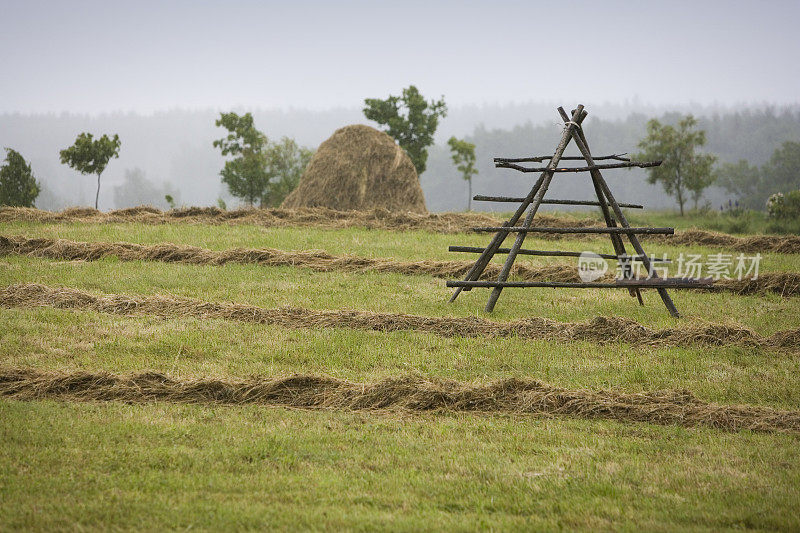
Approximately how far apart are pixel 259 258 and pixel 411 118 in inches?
1407

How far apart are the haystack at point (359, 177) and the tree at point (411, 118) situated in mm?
19501

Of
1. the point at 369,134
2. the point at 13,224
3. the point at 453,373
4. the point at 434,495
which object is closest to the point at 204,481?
the point at 434,495

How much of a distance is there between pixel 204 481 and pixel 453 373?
365 cm

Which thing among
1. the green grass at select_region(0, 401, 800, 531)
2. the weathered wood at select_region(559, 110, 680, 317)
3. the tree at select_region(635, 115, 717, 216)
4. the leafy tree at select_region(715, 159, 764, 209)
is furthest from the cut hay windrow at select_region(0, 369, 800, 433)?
Result: the leafy tree at select_region(715, 159, 764, 209)

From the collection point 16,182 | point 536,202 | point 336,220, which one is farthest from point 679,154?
point 16,182

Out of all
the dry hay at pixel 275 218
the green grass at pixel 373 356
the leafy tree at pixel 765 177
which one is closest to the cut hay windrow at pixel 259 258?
the dry hay at pixel 275 218

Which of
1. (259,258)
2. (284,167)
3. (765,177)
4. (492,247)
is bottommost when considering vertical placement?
(259,258)

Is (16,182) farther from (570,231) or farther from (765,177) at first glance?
(765,177)

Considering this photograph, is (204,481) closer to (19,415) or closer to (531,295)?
(19,415)

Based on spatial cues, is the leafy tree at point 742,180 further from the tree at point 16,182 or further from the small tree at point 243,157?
the tree at point 16,182

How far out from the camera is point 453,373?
8.00 metres

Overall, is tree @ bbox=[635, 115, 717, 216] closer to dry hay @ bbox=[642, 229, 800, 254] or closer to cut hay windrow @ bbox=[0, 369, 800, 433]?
dry hay @ bbox=[642, 229, 800, 254]

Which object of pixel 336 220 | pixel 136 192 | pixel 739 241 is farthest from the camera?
pixel 136 192

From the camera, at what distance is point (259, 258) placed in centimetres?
1554
